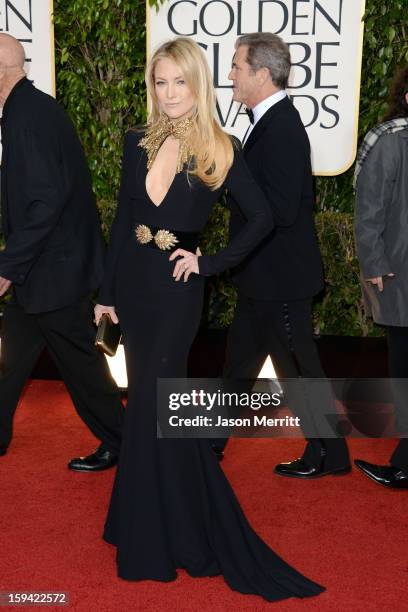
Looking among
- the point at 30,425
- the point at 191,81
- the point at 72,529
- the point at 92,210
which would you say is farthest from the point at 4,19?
the point at 72,529

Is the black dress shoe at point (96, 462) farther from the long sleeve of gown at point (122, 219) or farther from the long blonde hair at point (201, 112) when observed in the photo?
the long blonde hair at point (201, 112)

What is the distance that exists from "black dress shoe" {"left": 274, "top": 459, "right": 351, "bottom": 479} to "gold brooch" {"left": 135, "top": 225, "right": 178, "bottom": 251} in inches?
55.8

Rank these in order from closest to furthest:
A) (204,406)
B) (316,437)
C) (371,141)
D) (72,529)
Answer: (72,529), (371,141), (316,437), (204,406)

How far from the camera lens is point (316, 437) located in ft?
11.3

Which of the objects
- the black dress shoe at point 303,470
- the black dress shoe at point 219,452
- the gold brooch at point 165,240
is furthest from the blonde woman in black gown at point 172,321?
the black dress shoe at point 219,452

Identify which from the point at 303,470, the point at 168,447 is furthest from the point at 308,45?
the point at 168,447

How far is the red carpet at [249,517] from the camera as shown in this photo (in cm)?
255

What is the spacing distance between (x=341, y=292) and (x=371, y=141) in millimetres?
1436

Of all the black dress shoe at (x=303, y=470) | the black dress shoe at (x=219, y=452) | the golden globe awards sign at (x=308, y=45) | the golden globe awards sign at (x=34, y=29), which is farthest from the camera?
the golden globe awards sign at (x=34, y=29)

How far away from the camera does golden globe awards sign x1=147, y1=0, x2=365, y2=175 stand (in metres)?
4.39

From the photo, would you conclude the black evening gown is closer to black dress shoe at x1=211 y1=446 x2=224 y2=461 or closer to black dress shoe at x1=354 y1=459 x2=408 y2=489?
black dress shoe at x1=354 y1=459 x2=408 y2=489

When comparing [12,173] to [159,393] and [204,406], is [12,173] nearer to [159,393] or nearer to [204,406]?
[159,393]

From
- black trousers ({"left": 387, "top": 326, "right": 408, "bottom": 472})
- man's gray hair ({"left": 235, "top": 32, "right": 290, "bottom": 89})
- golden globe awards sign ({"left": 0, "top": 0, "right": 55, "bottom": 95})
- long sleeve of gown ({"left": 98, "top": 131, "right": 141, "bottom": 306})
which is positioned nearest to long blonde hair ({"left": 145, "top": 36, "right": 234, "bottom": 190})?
long sleeve of gown ({"left": 98, "top": 131, "right": 141, "bottom": 306})

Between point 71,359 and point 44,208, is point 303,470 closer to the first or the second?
point 71,359
